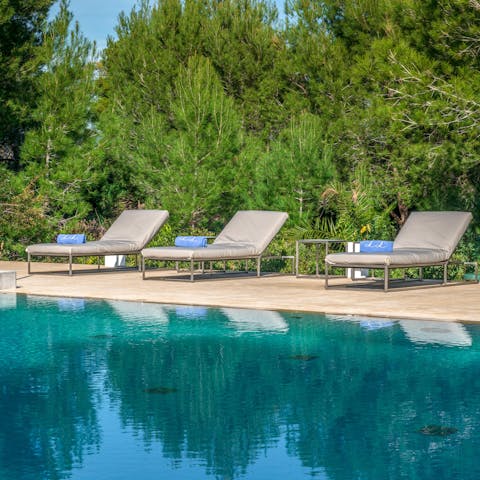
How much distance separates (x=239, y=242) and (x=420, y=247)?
2.76 m

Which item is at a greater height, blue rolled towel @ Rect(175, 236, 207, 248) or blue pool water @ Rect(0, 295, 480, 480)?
blue rolled towel @ Rect(175, 236, 207, 248)

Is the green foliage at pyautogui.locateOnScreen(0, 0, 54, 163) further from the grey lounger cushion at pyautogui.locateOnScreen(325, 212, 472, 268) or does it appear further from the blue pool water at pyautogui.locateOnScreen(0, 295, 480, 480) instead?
the blue pool water at pyautogui.locateOnScreen(0, 295, 480, 480)

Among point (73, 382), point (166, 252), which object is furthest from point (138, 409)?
point (166, 252)

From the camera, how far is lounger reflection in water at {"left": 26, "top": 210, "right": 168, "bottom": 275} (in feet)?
45.9

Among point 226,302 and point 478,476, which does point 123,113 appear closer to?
point 226,302

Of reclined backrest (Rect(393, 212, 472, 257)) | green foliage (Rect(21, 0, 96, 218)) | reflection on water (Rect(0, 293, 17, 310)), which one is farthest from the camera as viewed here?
green foliage (Rect(21, 0, 96, 218))

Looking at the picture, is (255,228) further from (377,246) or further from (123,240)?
(377,246)

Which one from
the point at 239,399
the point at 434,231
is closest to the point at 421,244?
the point at 434,231

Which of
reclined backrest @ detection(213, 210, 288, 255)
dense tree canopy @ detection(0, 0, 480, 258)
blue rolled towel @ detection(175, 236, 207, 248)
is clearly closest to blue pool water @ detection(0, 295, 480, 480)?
blue rolled towel @ detection(175, 236, 207, 248)

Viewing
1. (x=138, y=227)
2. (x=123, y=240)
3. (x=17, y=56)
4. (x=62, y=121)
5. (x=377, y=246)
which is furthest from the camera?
(x=17, y=56)

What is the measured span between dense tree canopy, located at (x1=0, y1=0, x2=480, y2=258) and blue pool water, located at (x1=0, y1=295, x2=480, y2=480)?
707 cm

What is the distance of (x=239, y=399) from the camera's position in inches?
223

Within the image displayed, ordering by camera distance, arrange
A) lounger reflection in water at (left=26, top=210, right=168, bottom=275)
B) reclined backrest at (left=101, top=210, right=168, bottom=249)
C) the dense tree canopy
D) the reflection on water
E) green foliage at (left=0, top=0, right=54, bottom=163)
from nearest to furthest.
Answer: the reflection on water < lounger reflection in water at (left=26, top=210, right=168, bottom=275) < reclined backrest at (left=101, top=210, right=168, bottom=249) < the dense tree canopy < green foliage at (left=0, top=0, right=54, bottom=163)

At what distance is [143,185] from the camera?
1864cm
